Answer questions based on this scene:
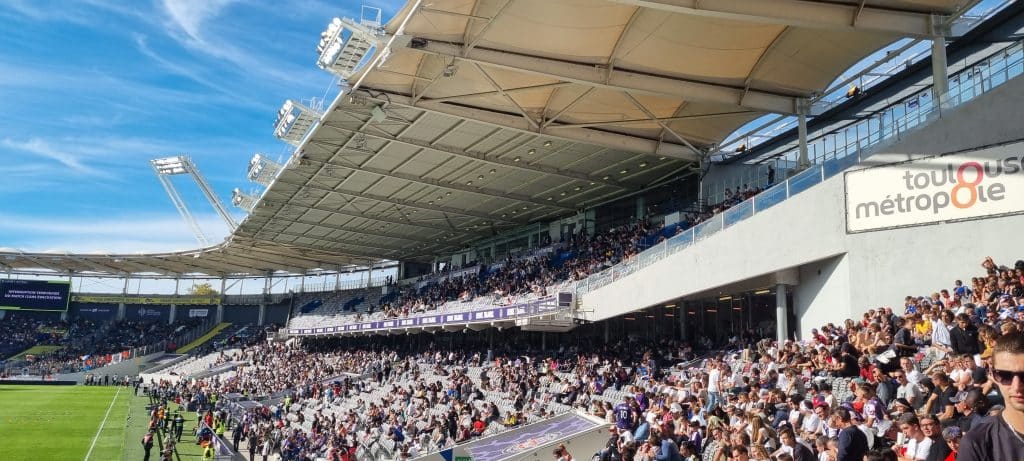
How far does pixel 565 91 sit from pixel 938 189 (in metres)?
11.4

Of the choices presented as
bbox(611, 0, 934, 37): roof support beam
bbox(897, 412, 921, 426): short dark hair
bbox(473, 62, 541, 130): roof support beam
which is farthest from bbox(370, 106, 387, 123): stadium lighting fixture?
bbox(897, 412, 921, 426): short dark hair

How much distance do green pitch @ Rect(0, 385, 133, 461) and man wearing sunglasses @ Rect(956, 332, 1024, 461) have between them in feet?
79.6

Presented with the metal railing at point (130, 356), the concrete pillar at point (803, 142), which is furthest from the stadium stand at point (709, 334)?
the metal railing at point (130, 356)

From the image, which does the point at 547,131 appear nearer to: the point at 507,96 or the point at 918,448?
the point at 507,96

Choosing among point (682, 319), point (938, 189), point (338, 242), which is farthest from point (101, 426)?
point (938, 189)

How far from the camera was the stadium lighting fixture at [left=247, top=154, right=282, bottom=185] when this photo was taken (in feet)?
112

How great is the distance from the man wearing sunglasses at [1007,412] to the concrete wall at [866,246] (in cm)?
1260

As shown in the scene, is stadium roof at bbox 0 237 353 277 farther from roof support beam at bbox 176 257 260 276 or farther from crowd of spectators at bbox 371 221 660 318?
crowd of spectators at bbox 371 221 660 318

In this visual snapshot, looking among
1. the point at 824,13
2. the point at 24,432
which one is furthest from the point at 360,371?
the point at 824,13

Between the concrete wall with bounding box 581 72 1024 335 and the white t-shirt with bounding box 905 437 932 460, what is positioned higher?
the concrete wall with bounding box 581 72 1024 335

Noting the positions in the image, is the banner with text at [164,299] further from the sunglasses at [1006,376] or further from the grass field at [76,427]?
the sunglasses at [1006,376]

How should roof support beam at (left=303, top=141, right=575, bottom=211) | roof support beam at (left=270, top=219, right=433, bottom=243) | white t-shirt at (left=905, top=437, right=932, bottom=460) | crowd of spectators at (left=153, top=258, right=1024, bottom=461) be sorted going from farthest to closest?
roof support beam at (left=270, top=219, right=433, bottom=243) < roof support beam at (left=303, top=141, right=575, bottom=211) < crowd of spectators at (left=153, top=258, right=1024, bottom=461) < white t-shirt at (left=905, top=437, right=932, bottom=460)

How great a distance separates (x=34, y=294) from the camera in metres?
66.4

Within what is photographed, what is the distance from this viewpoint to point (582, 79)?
2067 cm
